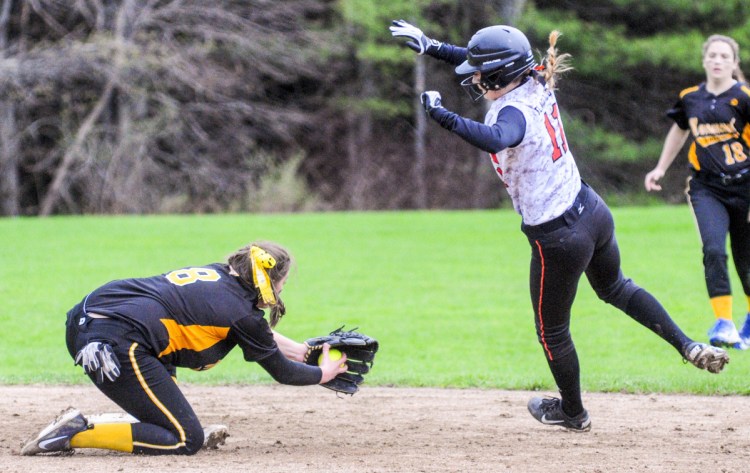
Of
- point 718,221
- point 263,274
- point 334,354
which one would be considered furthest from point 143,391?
point 718,221

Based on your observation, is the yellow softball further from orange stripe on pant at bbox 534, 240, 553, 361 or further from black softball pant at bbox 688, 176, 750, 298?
black softball pant at bbox 688, 176, 750, 298

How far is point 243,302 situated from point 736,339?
4.55 m

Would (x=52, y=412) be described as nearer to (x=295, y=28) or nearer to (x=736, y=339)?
(x=736, y=339)

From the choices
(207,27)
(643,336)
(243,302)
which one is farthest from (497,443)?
(207,27)

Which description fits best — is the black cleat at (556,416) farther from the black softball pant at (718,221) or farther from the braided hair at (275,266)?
the black softball pant at (718,221)

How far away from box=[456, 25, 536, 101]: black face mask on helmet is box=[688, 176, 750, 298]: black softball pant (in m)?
3.22

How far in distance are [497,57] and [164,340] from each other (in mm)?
2175

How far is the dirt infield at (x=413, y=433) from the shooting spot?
5258 millimetres

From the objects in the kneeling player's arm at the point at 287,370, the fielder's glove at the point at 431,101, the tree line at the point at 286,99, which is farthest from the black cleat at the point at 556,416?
the tree line at the point at 286,99

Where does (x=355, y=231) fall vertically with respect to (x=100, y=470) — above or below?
below

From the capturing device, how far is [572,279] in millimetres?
5457

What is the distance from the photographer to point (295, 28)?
2892 centimetres

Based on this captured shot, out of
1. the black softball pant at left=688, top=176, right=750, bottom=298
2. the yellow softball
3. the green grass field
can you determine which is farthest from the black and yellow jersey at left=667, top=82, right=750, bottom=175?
the yellow softball

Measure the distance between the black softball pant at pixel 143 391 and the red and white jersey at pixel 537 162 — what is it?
200 cm
